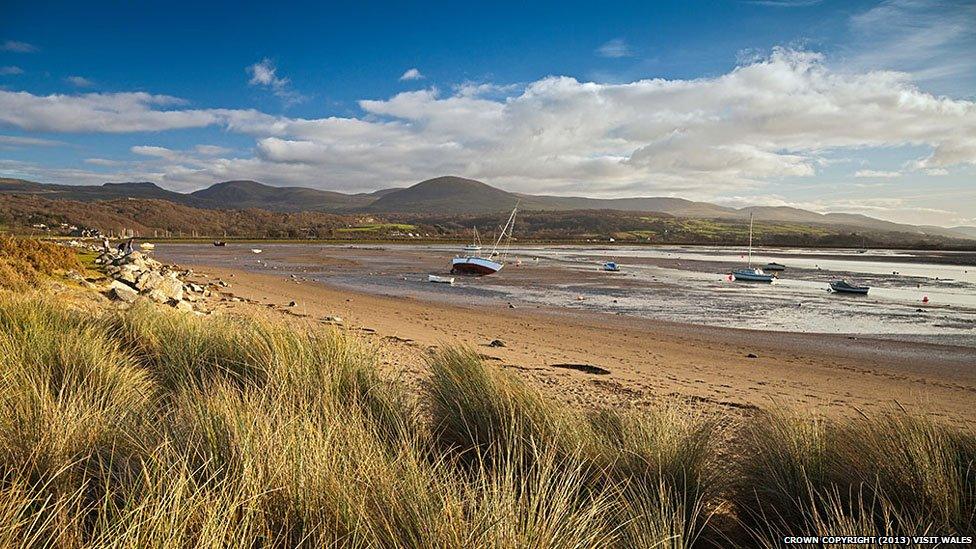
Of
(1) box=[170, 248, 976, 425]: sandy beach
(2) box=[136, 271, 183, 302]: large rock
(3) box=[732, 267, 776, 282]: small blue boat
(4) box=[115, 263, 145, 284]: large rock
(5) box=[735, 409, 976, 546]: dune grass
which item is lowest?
(1) box=[170, 248, 976, 425]: sandy beach

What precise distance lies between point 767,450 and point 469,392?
246cm

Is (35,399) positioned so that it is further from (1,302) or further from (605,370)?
(605,370)

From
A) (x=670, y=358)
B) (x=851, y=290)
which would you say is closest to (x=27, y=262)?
(x=670, y=358)

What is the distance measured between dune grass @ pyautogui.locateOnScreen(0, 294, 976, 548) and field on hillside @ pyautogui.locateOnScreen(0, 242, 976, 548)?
0.06 ft

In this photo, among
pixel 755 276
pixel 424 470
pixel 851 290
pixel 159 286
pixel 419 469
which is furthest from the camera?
pixel 755 276

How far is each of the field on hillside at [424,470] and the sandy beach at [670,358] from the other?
2.34 m

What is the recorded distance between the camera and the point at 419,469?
3.56 meters

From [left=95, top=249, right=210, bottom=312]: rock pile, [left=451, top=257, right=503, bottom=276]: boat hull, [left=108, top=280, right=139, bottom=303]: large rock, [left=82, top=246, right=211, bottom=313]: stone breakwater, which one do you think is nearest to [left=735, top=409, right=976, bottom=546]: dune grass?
[left=82, top=246, right=211, bottom=313]: stone breakwater

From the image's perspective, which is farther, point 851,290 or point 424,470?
point 851,290

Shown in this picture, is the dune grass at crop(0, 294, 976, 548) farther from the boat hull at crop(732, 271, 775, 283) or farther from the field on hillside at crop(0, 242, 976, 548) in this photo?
the boat hull at crop(732, 271, 775, 283)

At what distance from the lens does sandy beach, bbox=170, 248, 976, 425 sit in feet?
31.5

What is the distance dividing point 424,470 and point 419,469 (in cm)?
20

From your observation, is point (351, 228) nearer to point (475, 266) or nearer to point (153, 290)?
point (475, 266)

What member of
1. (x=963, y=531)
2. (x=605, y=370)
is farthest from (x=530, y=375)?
(x=963, y=531)
